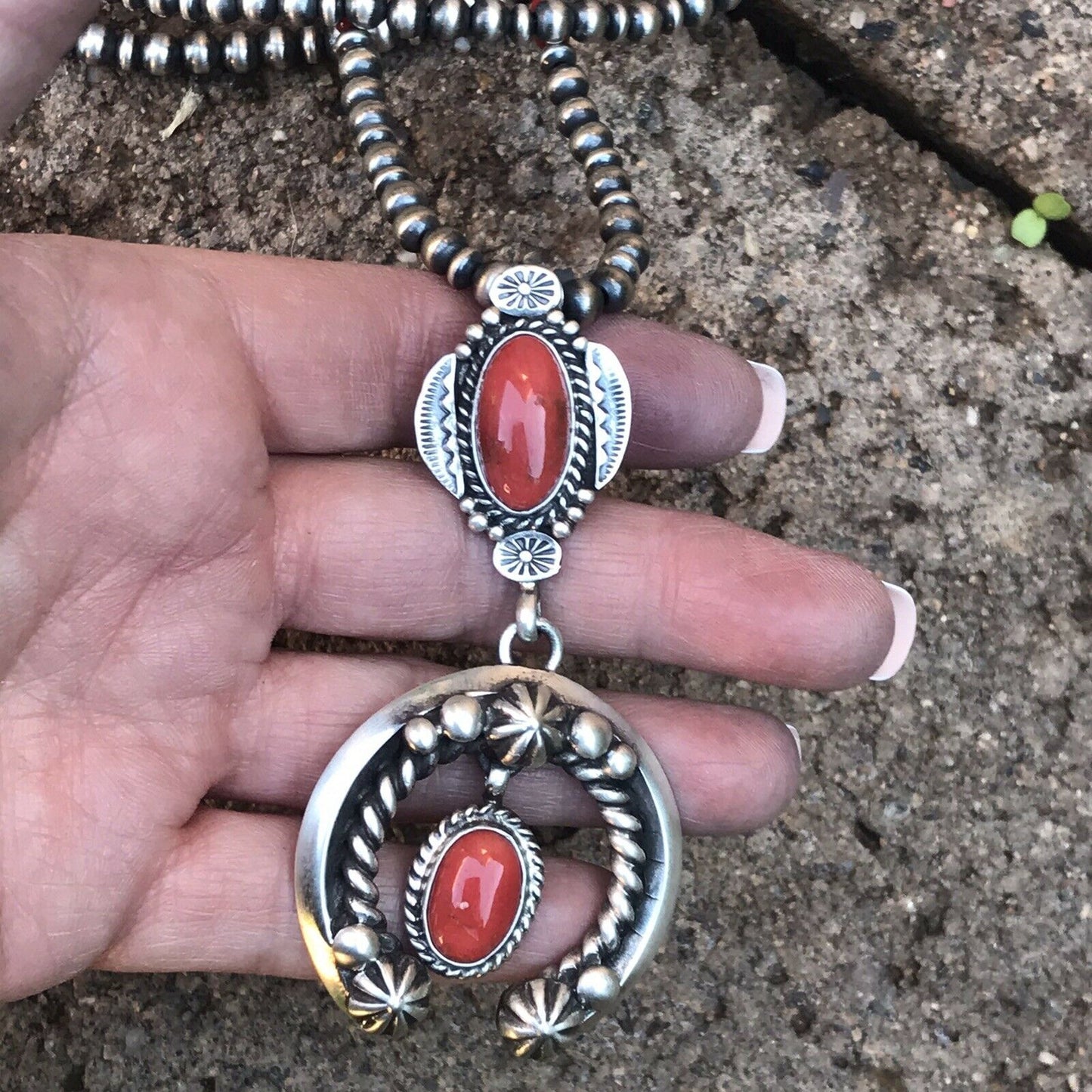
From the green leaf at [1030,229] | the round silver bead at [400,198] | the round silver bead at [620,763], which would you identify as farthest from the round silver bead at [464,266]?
the green leaf at [1030,229]

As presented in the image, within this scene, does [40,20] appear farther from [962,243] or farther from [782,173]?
[962,243]

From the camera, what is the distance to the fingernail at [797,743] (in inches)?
68.1

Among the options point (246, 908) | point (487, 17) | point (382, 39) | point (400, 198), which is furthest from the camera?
point (382, 39)

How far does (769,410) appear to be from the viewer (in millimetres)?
1800

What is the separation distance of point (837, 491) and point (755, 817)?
19.7 inches

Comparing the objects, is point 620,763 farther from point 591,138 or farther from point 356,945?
point 591,138

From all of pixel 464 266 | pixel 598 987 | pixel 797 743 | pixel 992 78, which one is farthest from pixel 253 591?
pixel 992 78

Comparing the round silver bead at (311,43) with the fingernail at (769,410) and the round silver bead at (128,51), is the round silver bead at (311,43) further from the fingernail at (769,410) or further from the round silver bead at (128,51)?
the fingernail at (769,410)

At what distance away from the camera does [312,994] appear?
1.80 m

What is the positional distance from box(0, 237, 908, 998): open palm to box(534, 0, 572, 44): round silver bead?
0.42 meters

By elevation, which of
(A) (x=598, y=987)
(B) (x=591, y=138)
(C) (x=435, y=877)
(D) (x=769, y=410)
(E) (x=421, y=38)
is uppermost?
(E) (x=421, y=38)

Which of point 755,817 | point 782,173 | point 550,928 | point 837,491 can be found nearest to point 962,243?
point 782,173

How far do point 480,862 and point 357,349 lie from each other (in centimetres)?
69

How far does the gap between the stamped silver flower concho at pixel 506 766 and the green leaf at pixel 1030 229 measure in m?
0.73
